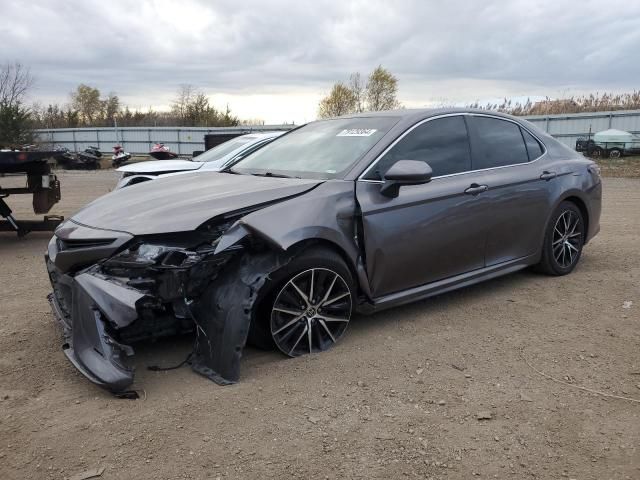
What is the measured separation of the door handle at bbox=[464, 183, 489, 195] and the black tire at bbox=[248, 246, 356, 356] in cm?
133

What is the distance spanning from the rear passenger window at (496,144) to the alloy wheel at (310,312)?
1751mm

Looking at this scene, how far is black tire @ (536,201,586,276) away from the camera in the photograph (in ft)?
17.1

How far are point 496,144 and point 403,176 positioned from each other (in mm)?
1541

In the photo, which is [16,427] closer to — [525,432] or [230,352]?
[230,352]

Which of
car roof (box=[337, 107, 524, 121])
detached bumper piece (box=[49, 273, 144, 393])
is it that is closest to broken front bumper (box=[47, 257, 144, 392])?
detached bumper piece (box=[49, 273, 144, 393])

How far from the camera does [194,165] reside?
8664mm

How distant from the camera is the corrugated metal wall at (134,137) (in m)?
38.3

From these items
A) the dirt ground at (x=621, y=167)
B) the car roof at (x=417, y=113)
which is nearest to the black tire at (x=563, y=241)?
the car roof at (x=417, y=113)

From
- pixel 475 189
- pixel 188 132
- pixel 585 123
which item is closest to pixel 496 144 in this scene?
pixel 475 189

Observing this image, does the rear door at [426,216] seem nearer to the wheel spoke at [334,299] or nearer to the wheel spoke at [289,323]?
the wheel spoke at [334,299]

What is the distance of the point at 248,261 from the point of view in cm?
347

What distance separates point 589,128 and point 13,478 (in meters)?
32.2

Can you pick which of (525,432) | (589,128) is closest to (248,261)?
(525,432)

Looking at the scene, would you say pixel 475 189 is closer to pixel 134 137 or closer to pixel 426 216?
pixel 426 216
